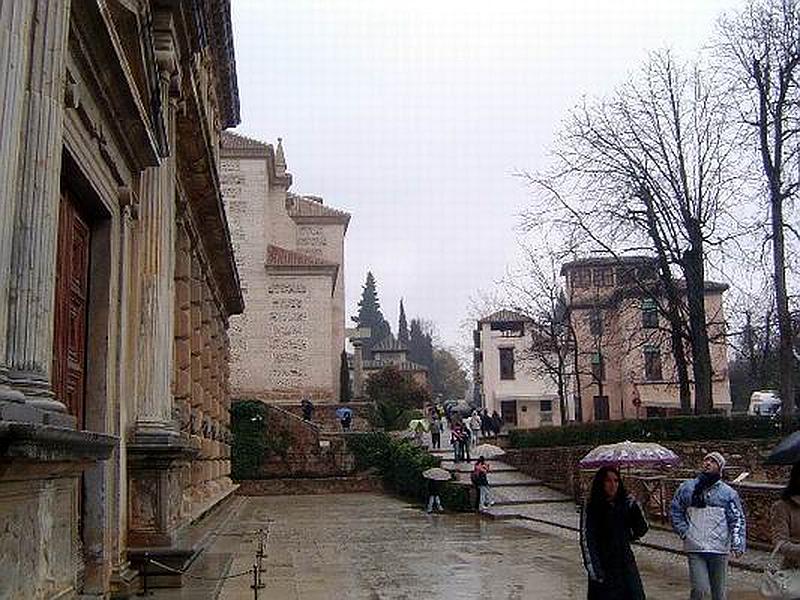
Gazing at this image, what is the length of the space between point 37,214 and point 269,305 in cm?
4568

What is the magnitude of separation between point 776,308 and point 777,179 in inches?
152

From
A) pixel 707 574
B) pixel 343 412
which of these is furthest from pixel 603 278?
pixel 707 574

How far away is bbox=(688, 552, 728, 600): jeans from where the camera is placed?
895 centimetres

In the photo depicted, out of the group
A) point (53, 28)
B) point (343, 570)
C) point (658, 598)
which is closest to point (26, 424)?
point (53, 28)

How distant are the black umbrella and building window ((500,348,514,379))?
62.4 metres

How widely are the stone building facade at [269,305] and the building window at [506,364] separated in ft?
64.5

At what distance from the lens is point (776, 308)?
1115 inches

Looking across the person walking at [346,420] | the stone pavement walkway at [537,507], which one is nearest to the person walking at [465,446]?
the stone pavement walkway at [537,507]

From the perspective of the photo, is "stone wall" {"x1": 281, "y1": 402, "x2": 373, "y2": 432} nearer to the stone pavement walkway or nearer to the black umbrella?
the stone pavement walkway

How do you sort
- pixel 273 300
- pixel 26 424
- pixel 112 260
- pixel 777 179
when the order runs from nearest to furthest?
pixel 26 424, pixel 112 260, pixel 777 179, pixel 273 300

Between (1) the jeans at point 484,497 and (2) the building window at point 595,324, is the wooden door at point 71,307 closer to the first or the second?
(1) the jeans at point 484,497

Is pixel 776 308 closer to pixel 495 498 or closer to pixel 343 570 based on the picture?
pixel 495 498

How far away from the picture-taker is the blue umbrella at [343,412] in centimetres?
4598

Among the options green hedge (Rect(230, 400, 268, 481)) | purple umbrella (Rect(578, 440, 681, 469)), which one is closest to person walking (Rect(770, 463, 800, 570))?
purple umbrella (Rect(578, 440, 681, 469))
